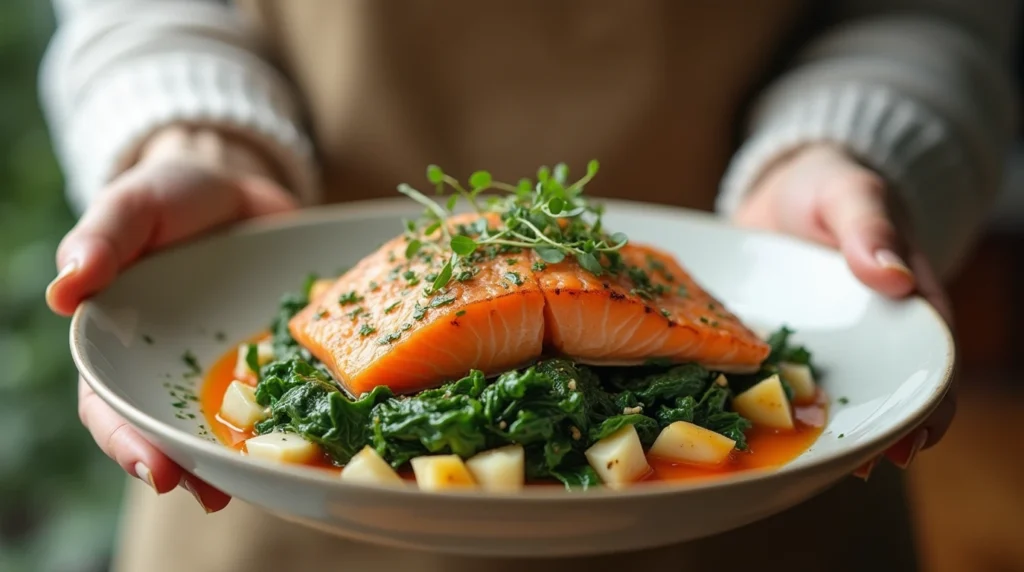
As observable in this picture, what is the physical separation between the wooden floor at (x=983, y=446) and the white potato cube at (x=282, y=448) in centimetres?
364

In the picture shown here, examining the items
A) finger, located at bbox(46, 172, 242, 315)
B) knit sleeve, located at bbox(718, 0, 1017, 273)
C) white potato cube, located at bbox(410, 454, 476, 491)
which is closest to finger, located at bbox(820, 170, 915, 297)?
knit sleeve, located at bbox(718, 0, 1017, 273)

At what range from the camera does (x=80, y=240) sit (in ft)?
6.88

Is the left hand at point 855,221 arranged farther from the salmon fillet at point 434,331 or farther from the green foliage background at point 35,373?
the green foliage background at point 35,373

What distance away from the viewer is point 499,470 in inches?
65.5

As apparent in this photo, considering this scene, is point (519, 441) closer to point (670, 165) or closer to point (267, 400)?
point (267, 400)

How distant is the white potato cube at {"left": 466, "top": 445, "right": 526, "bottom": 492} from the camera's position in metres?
1.66

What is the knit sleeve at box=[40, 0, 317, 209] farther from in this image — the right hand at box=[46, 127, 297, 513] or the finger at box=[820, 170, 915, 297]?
the finger at box=[820, 170, 915, 297]

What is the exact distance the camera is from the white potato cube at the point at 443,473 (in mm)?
1612

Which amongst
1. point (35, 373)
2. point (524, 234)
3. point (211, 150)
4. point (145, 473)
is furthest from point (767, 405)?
point (35, 373)

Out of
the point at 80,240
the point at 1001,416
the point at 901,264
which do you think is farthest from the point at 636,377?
the point at 1001,416

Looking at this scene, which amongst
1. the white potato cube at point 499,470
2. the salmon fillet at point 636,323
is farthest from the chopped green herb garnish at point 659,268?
the white potato cube at point 499,470

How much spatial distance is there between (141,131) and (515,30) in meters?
1.26

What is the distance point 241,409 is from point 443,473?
0.56 m

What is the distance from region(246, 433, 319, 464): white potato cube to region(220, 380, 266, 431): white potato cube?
0.13 metres
